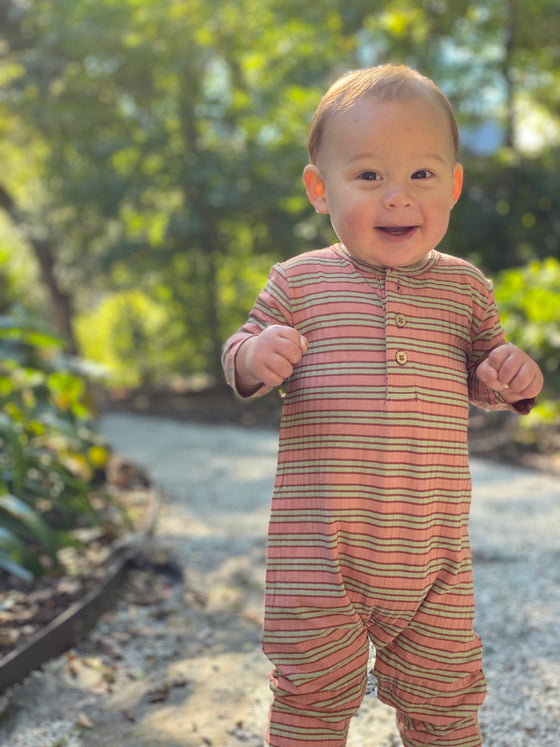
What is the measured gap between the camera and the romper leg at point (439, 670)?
141cm

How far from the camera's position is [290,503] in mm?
1423

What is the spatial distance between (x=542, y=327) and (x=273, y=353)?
4999mm

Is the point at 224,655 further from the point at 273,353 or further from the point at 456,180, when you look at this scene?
the point at 456,180

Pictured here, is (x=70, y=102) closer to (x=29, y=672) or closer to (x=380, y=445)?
(x=29, y=672)

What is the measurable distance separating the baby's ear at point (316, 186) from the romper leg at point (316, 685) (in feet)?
2.57

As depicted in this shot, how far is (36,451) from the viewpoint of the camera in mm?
3426

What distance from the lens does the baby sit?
1372mm

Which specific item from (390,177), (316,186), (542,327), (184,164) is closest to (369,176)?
(390,177)

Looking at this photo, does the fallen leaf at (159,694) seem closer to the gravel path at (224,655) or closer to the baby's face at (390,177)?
the gravel path at (224,655)

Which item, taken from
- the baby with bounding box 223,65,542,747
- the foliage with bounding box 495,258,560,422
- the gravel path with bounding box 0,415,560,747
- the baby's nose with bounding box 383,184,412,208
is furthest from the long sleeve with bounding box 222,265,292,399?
the foliage with bounding box 495,258,560,422

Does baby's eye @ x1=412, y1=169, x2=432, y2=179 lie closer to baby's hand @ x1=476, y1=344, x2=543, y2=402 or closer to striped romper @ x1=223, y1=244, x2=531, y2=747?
striped romper @ x1=223, y1=244, x2=531, y2=747

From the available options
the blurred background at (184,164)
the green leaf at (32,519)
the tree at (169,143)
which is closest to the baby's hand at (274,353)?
the green leaf at (32,519)

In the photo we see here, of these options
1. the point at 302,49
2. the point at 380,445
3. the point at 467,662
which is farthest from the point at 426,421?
the point at 302,49

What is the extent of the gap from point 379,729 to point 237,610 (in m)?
1.06
